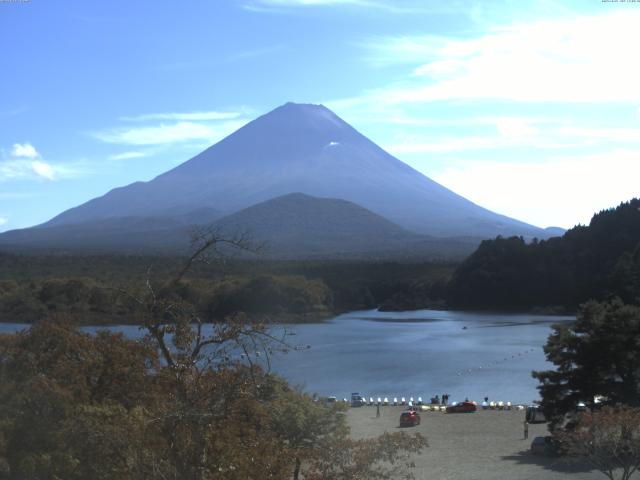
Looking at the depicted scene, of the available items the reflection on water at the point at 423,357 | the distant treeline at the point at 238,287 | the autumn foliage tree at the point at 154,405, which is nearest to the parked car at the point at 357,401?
the reflection on water at the point at 423,357

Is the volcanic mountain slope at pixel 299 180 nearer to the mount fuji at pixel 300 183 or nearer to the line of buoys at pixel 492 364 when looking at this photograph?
the mount fuji at pixel 300 183

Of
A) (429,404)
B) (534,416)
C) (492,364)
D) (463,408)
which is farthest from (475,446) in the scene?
(492,364)

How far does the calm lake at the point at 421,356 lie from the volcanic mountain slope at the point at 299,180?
60.3 metres

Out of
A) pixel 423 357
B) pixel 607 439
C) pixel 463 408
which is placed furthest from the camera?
pixel 423 357

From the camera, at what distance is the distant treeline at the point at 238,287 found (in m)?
31.6

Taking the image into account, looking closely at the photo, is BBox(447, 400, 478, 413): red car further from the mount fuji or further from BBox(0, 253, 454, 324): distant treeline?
the mount fuji

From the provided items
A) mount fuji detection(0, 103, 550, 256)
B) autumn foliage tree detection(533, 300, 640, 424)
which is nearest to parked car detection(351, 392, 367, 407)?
autumn foliage tree detection(533, 300, 640, 424)

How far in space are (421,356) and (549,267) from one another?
633 inches

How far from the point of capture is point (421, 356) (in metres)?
27.3

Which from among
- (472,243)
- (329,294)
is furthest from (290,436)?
(472,243)

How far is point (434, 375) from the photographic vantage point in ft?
77.1

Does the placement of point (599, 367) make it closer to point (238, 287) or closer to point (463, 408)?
point (463, 408)

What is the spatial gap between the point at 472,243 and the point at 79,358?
74.1 meters

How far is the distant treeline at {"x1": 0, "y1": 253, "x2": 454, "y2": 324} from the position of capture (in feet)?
104
